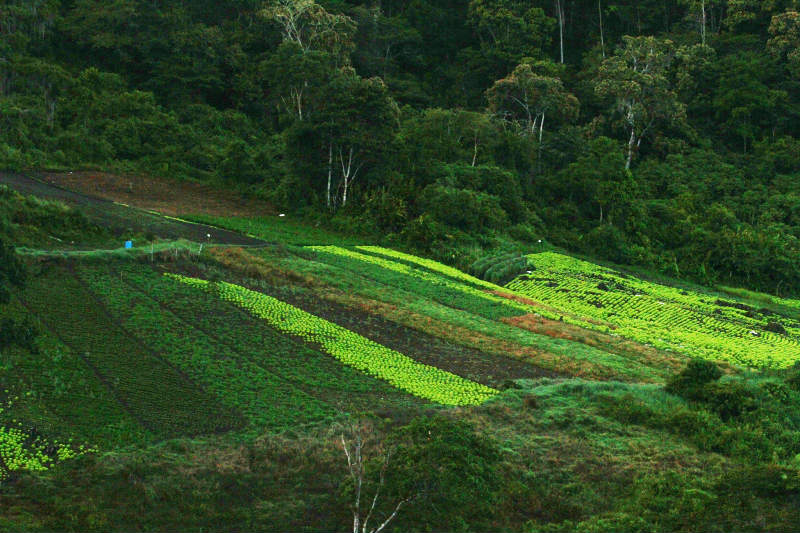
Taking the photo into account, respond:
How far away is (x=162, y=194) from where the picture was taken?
55.9 m

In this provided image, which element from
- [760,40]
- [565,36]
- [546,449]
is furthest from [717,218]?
[546,449]

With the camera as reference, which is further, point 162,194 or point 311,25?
point 311,25

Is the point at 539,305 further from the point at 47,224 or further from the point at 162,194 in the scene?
the point at 162,194

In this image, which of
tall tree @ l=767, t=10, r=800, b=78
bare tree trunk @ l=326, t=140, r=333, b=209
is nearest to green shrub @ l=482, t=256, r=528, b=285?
bare tree trunk @ l=326, t=140, r=333, b=209

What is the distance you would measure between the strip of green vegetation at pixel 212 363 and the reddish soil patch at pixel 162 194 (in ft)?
56.2

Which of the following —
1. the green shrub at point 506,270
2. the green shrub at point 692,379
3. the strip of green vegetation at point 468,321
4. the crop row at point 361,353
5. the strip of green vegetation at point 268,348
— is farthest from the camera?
the green shrub at point 506,270

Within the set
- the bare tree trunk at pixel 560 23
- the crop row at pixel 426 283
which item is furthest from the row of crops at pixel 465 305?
the bare tree trunk at pixel 560 23

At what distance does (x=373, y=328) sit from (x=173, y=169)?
2988 cm

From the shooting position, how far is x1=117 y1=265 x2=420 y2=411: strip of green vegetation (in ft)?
95.7

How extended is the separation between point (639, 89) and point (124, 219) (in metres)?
43.7

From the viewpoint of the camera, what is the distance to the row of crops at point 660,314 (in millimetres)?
41000

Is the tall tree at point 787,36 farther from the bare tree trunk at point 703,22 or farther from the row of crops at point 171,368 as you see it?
the row of crops at point 171,368

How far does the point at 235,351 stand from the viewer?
31328 millimetres

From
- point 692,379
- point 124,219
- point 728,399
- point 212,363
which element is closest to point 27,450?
point 212,363
